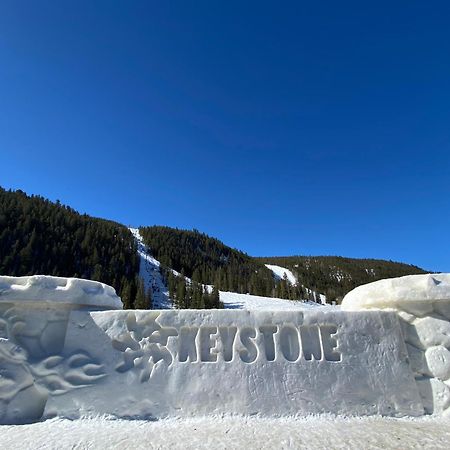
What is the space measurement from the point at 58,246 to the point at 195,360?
4789 cm

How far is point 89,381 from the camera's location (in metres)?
3.87

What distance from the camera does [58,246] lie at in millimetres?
45719

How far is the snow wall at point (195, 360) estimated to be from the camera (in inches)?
147

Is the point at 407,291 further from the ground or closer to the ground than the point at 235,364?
further from the ground

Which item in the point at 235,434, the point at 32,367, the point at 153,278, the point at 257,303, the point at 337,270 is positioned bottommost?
the point at 235,434

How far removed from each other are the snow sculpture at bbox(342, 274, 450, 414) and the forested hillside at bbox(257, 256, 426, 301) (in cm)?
5853

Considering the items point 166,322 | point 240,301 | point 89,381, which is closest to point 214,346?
point 166,322

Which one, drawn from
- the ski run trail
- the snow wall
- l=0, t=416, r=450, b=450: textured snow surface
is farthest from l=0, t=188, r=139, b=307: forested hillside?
l=0, t=416, r=450, b=450: textured snow surface

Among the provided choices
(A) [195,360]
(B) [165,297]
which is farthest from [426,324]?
(B) [165,297]

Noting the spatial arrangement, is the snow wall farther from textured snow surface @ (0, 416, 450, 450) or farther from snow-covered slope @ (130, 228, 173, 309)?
snow-covered slope @ (130, 228, 173, 309)

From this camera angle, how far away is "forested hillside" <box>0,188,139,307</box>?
130 ft

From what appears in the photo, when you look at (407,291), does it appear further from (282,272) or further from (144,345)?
(282,272)

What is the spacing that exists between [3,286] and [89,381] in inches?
66.0

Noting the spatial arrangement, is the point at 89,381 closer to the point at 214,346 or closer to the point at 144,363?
the point at 144,363
